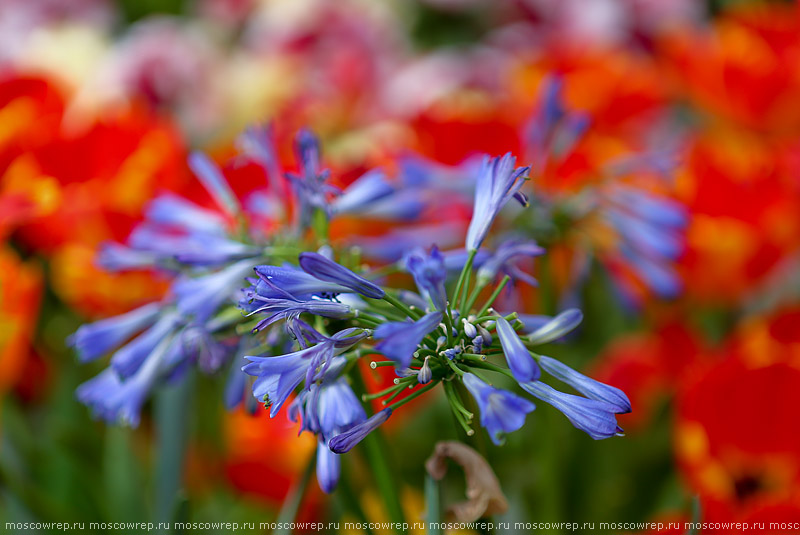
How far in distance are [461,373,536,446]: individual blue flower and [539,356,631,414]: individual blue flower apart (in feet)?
0.11

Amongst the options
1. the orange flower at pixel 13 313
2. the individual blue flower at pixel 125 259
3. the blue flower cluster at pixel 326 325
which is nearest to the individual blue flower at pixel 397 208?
the blue flower cluster at pixel 326 325

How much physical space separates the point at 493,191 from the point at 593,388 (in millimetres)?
76

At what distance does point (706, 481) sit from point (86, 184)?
1.62 ft

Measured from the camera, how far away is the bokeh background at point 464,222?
470 millimetres

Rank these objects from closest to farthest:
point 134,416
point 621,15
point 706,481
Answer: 1. point 134,416
2. point 706,481
3. point 621,15

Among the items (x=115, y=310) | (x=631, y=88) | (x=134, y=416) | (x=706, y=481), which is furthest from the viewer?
(x=631, y=88)

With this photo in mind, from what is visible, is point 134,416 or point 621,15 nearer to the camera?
point 134,416

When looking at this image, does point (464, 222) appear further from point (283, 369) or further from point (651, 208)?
point (283, 369)

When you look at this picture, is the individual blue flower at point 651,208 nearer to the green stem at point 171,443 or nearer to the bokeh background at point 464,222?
the bokeh background at point 464,222

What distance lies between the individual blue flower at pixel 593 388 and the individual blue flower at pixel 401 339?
0.19 ft

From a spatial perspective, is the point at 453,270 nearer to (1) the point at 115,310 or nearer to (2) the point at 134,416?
(2) the point at 134,416

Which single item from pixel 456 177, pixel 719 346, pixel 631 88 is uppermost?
pixel 456 177

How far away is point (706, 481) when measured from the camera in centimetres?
44

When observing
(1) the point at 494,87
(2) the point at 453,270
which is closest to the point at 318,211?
(2) the point at 453,270
